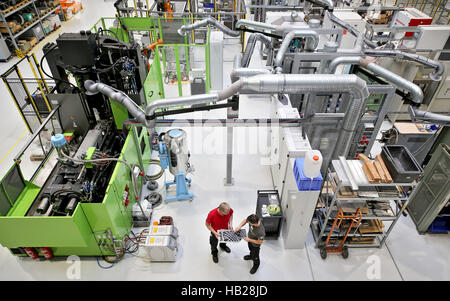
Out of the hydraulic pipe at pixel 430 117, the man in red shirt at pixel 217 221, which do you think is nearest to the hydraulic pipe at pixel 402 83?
the hydraulic pipe at pixel 430 117

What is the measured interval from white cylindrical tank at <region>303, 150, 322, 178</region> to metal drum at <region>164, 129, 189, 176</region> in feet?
7.33

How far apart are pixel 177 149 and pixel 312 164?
7.94 feet

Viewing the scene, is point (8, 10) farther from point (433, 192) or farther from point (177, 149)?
point (433, 192)

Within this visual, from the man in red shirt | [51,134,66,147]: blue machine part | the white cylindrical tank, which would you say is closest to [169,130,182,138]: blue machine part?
the man in red shirt

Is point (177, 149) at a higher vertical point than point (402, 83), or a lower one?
lower

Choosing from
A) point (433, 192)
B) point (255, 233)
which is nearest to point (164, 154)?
point (255, 233)

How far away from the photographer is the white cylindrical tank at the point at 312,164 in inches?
156

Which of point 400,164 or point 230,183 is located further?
point 230,183

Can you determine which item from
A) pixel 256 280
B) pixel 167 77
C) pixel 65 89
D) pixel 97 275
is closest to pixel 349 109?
pixel 256 280

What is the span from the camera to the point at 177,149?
520 centimetres

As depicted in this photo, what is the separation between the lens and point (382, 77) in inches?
201

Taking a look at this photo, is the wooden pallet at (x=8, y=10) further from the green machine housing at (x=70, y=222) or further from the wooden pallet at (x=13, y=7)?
the green machine housing at (x=70, y=222)

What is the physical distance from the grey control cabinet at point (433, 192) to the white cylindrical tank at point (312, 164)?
7.22ft

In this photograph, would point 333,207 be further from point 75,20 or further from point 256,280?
point 75,20
